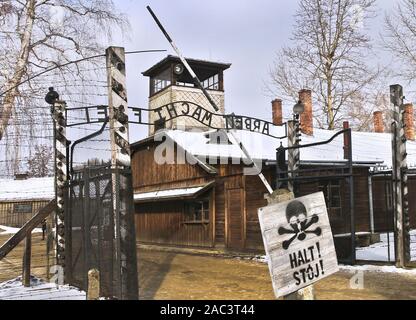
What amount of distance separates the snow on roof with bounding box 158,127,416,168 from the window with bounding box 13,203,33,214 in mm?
28420

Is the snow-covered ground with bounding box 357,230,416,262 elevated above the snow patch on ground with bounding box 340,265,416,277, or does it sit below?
below

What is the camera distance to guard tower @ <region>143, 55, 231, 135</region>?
25.7m

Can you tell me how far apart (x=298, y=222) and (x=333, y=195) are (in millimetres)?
15640

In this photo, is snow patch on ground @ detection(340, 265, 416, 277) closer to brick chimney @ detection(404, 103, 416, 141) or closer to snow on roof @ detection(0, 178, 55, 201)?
brick chimney @ detection(404, 103, 416, 141)

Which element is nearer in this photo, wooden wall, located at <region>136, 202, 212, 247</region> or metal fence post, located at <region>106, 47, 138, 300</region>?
metal fence post, located at <region>106, 47, 138, 300</region>

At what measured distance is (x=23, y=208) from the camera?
150 feet

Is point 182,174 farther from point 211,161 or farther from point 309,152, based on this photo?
point 309,152

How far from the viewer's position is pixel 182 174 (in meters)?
21.7

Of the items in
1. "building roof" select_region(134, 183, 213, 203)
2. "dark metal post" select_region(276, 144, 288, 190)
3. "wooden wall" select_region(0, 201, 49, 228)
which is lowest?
"wooden wall" select_region(0, 201, 49, 228)

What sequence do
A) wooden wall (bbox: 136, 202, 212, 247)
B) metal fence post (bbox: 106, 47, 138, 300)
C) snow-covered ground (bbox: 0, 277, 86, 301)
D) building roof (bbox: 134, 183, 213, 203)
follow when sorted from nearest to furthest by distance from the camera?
metal fence post (bbox: 106, 47, 138, 300), snow-covered ground (bbox: 0, 277, 86, 301), building roof (bbox: 134, 183, 213, 203), wooden wall (bbox: 136, 202, 212, 247)

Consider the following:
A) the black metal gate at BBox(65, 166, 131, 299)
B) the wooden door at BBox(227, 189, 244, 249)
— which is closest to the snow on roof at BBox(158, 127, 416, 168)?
the wooden door at BBox(227, 189, 244, 249)
